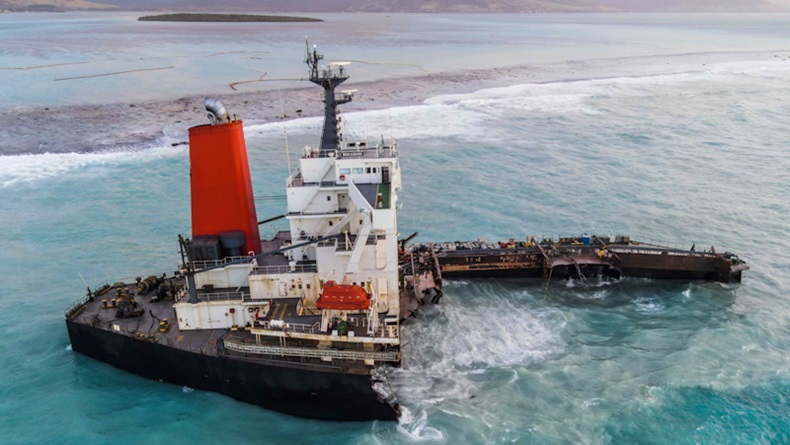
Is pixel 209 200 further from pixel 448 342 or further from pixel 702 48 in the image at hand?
pixel 702 48

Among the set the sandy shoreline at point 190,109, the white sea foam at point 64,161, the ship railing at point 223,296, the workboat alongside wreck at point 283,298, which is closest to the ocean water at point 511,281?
the white sea foam at point 64,161

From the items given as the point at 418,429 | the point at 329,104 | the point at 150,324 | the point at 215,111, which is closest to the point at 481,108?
the point at 329,104

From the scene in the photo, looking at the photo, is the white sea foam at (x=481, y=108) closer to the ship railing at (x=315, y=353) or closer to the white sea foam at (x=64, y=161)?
the white sea foam at (x=64, y=161)

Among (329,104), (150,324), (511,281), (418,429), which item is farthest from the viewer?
(511,281)

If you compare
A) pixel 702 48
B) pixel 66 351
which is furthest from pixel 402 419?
pixel 702 48

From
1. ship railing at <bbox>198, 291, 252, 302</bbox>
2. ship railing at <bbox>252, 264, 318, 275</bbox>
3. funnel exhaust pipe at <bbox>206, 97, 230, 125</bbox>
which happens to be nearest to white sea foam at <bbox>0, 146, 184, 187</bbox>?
funnel exhaust pipe at <bbox>206, 97, 230, 125</bbox>

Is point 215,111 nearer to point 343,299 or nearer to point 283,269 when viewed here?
point 283,269
